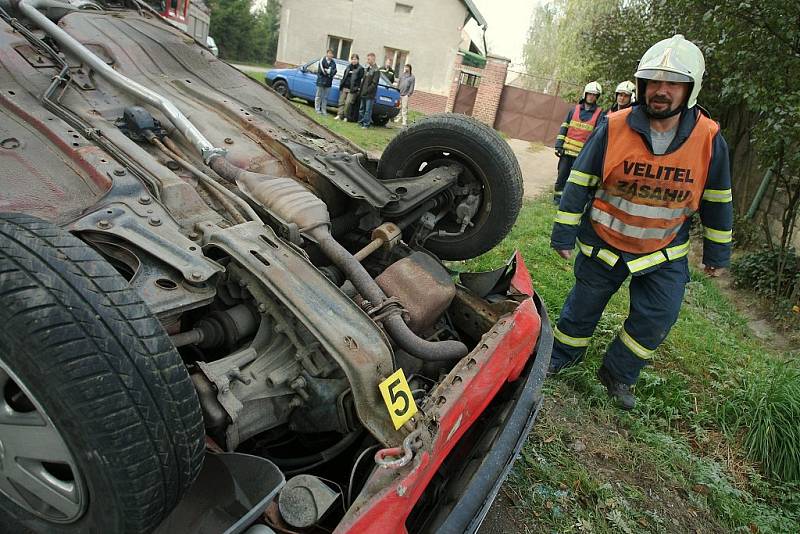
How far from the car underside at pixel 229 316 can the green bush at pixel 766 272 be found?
4.21 m

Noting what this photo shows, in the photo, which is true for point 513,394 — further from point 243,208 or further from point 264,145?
point 264,145

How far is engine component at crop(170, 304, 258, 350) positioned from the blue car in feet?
40.6

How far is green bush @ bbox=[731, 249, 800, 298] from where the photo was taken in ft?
19.1

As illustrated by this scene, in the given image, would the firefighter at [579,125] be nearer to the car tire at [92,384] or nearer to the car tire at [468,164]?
the car tire at [468,164]

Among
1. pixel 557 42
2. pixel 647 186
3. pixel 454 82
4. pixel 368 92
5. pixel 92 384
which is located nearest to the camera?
pixel 92 384

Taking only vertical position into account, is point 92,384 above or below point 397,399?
above

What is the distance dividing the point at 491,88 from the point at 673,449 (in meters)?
16.3

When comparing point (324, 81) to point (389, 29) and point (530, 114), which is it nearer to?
point (530, 114)

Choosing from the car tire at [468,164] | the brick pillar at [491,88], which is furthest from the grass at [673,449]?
the brick pillar at [491,88]

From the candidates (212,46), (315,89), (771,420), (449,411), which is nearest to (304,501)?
(449,411)

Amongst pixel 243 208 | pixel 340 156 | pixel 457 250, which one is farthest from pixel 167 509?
pixel 457 250

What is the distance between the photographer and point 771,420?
3338mm

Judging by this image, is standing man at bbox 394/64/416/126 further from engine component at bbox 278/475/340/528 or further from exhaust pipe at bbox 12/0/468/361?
engine component at bbox 278/475/340/528

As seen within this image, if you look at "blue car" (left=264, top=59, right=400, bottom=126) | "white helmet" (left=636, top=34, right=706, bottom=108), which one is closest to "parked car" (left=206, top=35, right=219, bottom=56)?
"blue car" (left=264, top=59, right=400, bottom=126)
